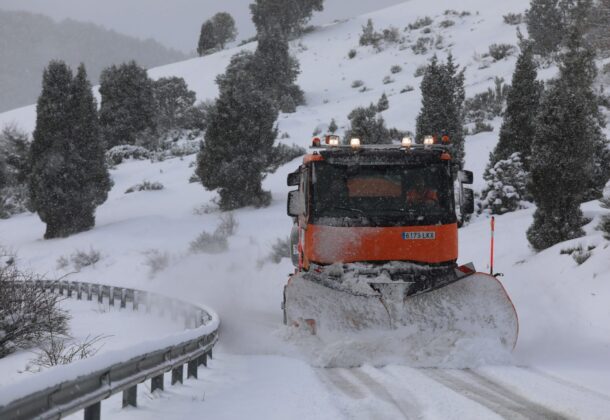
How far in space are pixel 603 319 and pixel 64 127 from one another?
98.6 ft

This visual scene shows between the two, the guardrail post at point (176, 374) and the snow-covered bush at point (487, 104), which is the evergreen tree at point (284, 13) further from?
the guardrail post at point (176, 374)

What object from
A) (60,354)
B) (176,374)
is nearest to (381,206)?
(176,374)

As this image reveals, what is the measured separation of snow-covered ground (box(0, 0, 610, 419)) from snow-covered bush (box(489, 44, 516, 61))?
3.40ft

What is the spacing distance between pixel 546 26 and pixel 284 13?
42.4 metres

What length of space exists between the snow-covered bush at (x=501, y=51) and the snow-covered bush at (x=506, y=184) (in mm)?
28402

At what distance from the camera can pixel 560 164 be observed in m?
15.0

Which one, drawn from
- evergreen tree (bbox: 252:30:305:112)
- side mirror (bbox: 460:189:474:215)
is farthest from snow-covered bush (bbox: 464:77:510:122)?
side mirror (bbox: 460:189:474:215)

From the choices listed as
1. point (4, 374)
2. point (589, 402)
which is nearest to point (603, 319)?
point (589, 402)

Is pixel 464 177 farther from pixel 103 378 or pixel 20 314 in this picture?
pixel 20 314

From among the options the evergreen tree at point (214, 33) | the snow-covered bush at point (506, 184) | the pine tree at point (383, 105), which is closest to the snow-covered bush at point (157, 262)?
the snow-covered bush at point (506, 184)

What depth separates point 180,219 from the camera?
32.4m

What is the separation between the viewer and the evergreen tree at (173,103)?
58.6 metres

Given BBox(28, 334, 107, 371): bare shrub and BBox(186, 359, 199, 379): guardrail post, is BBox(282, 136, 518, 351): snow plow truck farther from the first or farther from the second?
BBox(28, 334, 107, 371): bare shrub

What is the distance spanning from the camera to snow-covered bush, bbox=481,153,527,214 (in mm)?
21750
